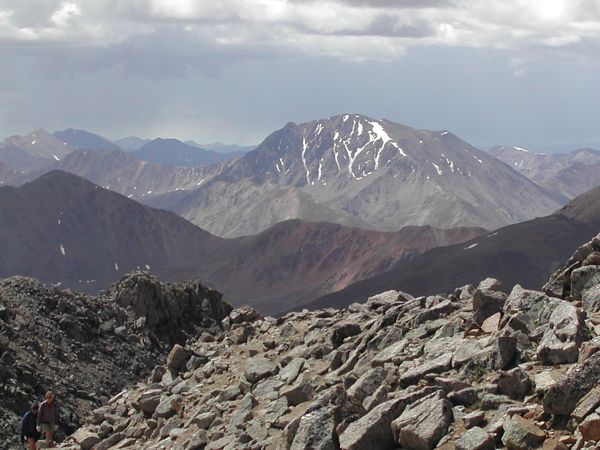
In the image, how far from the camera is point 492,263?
568ft

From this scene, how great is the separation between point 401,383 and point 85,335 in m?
22.6

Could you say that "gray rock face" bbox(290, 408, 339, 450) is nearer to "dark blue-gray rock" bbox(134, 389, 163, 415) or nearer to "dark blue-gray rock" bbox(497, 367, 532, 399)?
"dark blue-gray rock" bbox(497, 367, 532, 399)

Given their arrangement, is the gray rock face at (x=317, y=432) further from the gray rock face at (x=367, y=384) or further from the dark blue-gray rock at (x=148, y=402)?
the dark blue-gray rock at (x=148, y=402)

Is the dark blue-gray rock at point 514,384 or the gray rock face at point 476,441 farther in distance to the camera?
the dark blue-gray rock at point 514,384

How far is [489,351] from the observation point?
17.8 metres

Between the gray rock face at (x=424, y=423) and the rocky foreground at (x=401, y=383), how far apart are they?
0.02m

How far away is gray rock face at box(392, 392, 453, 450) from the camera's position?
15.2 m

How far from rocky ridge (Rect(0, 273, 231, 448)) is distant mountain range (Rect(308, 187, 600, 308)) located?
115 meters

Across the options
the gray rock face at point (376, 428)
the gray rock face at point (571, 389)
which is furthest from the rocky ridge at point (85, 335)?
the gray rock face at point (571, 389)

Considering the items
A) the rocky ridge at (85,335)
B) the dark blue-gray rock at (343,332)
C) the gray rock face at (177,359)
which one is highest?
the dark blue-gray rock at (343,332)

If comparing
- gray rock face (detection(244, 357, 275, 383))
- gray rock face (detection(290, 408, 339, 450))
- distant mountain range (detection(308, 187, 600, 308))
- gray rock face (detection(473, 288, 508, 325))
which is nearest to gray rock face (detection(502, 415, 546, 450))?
gray rock face (detection(290, 408, 339, 450))

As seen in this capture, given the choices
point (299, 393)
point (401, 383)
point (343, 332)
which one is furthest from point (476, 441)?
point (343, 332)

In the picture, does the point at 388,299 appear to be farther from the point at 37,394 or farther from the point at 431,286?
the point at 431,286

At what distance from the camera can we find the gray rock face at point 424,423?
15.2 metres
